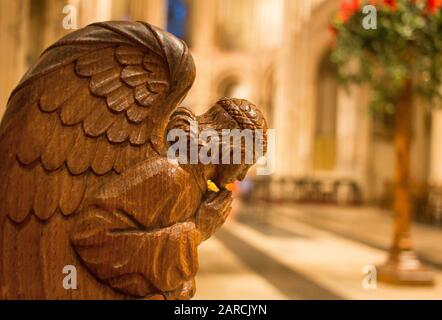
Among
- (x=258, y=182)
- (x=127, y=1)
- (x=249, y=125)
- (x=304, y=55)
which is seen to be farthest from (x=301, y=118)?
(x=249, y=125)

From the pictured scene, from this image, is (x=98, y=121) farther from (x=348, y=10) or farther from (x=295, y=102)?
(x=295, y=102)

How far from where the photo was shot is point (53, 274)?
1141 mm

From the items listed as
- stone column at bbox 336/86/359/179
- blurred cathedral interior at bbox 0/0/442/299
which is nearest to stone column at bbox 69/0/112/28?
blurred cathedral interior at bbox 0/0/442/299

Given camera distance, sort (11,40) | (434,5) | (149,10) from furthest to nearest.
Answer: (149,10)
(11,40)
(434,5)

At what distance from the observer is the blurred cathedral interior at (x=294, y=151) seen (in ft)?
13.6

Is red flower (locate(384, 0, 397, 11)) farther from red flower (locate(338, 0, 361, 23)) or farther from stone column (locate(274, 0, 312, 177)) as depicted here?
stone column (locate(274, 0, 312, 177))

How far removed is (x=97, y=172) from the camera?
1146 mm

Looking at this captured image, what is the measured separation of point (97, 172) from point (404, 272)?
11.2 ft

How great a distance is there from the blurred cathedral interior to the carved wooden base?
0.31ft

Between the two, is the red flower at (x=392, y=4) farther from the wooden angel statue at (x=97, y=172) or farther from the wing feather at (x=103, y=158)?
the wing feather at (x=103, y=158)

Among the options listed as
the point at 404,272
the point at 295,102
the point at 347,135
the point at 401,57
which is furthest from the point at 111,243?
the point at 295,102

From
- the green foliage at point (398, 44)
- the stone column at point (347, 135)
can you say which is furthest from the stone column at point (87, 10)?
the stone column at point (347, 135)

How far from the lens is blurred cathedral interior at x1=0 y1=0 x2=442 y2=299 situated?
414 centimetres
